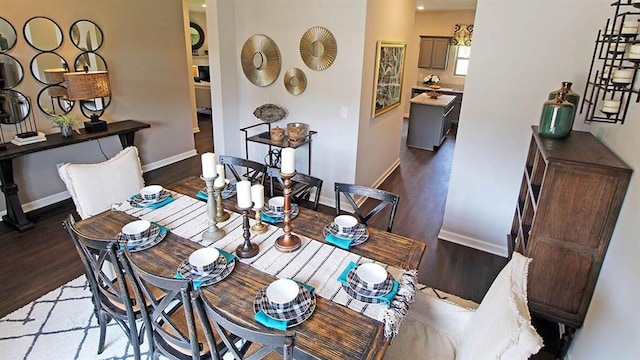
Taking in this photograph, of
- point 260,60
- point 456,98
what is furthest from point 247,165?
point 456,98

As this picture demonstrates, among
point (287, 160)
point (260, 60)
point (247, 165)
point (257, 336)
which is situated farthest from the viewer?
point (260, 60)

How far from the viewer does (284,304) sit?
1.50m

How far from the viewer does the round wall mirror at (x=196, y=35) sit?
9.36m

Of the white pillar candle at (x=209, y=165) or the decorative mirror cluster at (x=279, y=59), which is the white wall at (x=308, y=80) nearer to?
the decorative mirror cluster at (x=279, y=59)

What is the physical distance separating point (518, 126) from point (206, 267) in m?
2.72

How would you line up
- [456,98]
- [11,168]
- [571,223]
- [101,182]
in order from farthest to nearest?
1. [456,98]
2. [11,168]
3. [101,182]
4. [571,223]

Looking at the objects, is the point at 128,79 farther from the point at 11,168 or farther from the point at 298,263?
the point at 298,263

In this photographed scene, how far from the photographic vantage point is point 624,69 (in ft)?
6.41

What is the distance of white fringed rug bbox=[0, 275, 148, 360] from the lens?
2197mm

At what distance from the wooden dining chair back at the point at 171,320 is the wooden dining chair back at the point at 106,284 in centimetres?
9

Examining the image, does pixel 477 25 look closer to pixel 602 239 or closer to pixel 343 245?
pixel 602 239

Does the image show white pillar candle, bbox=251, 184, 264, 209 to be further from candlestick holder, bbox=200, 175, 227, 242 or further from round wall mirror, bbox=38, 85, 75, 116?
round wall mirror, bbox=38, 85, 75, 116

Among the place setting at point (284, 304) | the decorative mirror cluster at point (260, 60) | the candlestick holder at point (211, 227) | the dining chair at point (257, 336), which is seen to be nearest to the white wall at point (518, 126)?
the place setting at point (284, 304)

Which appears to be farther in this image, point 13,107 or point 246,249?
point 13,107
